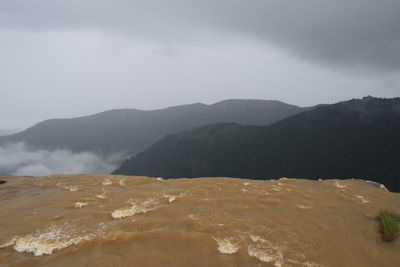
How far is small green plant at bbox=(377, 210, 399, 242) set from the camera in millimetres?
6181

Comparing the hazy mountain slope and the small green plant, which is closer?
the small green plant

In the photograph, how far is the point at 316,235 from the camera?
20.4ft

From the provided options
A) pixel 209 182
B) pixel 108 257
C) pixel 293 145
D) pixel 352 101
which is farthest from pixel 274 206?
pixel 352 101

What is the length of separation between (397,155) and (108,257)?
158100 millimetres

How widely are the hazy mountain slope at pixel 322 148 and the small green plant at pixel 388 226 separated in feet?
431

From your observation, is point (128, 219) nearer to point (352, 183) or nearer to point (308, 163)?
point (352, 183)

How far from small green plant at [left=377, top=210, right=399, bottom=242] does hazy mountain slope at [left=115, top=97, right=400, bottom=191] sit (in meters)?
131

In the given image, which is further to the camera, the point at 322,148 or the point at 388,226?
the point at 322,148

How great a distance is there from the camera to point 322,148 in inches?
6275

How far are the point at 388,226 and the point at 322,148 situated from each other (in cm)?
16526

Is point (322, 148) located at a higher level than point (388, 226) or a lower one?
lower

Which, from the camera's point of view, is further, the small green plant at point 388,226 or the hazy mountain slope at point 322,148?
the hazy mountain slope at point 322,148

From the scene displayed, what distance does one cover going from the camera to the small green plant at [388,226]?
618cm

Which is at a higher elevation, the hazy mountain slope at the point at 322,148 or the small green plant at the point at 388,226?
the small green plant at the point at 388,226
